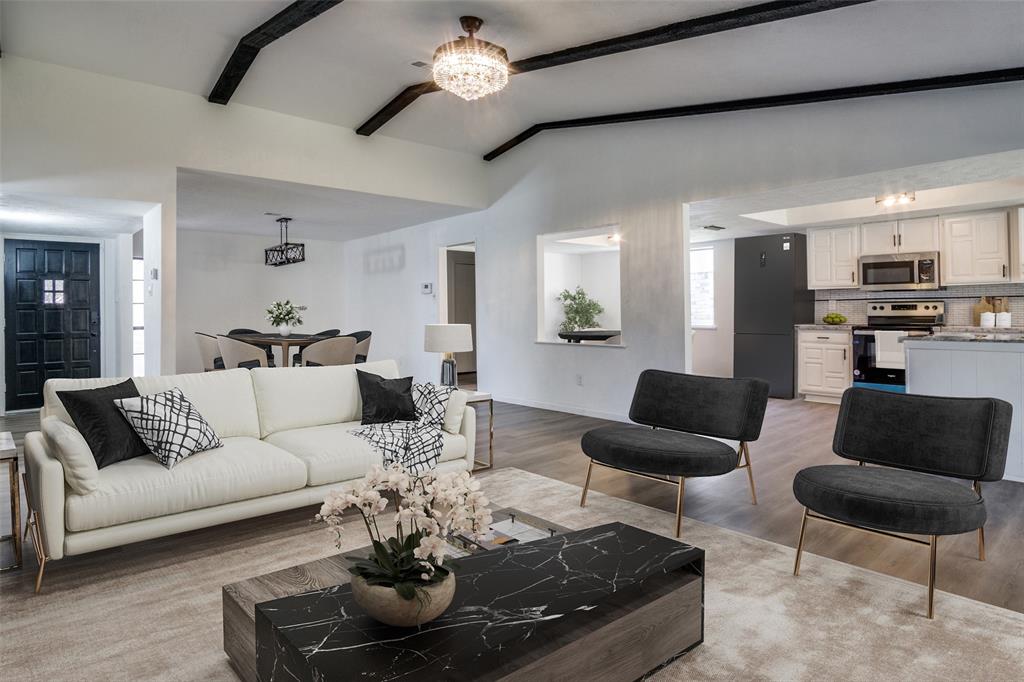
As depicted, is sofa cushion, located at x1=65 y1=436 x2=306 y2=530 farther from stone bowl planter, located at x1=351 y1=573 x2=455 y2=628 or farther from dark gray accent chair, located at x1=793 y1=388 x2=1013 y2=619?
dark gray accent chair, located at x1=793 y1=388 x2=1013 y2=619

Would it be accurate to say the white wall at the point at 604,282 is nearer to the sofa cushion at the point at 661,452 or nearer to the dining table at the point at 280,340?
the dining table at the point at 280,340

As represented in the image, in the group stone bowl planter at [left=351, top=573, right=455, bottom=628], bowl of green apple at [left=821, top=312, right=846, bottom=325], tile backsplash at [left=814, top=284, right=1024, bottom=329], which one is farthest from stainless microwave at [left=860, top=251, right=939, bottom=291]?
stone bowl planter at [left=351, top=573, right=455, bottom=628]

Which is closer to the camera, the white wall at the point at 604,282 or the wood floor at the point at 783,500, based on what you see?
the wood floor at the point at 783,500

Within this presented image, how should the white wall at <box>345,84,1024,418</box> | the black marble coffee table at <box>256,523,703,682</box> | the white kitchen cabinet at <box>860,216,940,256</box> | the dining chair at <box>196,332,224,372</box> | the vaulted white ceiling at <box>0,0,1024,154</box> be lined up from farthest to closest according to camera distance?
the dining chair at <box>196,332,224,372</box> < the white kitchen cabinet at <box>860,216,940,256</box> < the white wall at <box>345,84,1024,418</box> < the vaulted white ceiling at <box>0,0,1024,154</box> < the black marble coffee table at <box>256,523,703,682</box>

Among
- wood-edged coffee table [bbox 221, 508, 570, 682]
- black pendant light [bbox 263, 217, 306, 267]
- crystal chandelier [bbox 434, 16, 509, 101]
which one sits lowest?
wood-edged coffee table [bbox 221, 508, 570, 682]

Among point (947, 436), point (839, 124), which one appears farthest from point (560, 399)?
point (947, 436)

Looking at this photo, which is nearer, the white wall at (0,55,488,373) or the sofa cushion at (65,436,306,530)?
the sofa cushion at (65,436,306,530)

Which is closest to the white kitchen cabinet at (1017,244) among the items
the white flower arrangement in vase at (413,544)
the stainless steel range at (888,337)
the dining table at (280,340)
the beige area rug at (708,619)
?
the stainless steel range at (888,337)

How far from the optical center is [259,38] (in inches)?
172

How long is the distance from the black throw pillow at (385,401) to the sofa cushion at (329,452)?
0.23m

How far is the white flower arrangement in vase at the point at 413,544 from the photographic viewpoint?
1.52 m

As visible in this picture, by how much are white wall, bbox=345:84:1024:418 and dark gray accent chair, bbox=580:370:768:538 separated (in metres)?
1.88

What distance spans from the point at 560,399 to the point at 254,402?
386cm

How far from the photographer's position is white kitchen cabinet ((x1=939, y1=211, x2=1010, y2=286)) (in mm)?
6227
